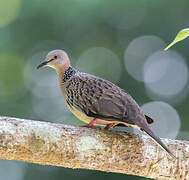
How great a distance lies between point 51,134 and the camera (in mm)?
3215

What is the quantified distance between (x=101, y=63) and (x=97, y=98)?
296 inches

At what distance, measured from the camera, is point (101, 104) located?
3709mm

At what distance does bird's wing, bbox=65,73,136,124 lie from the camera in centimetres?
360

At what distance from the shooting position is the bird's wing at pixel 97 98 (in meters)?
3.60

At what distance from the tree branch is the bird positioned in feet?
0.45

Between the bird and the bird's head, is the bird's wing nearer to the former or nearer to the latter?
the bird

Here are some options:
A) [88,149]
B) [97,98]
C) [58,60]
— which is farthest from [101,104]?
[58,60]

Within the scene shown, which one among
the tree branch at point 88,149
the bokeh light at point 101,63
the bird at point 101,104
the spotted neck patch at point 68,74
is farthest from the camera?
the bokeh light at point 101,63

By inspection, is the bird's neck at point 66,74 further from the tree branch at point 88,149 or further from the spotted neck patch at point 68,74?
the tree branch at point 88,149

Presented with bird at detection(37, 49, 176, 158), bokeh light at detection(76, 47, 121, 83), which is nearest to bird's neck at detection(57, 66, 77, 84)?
bird at detection(37, 49, 176, 158)

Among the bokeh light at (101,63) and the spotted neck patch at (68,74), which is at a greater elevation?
the bokeh light at (101,63)

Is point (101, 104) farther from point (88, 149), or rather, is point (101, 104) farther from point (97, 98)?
point (88, 149)

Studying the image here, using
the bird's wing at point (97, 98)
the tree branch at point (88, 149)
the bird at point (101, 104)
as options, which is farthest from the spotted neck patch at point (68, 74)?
the tree branch at point (88, 149)

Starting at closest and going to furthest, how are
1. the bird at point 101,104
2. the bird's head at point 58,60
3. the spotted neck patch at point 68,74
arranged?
1. the bird at point 101,104
2. the spotted neck patch at point 68,74
3. the bird's head at point 58,60
